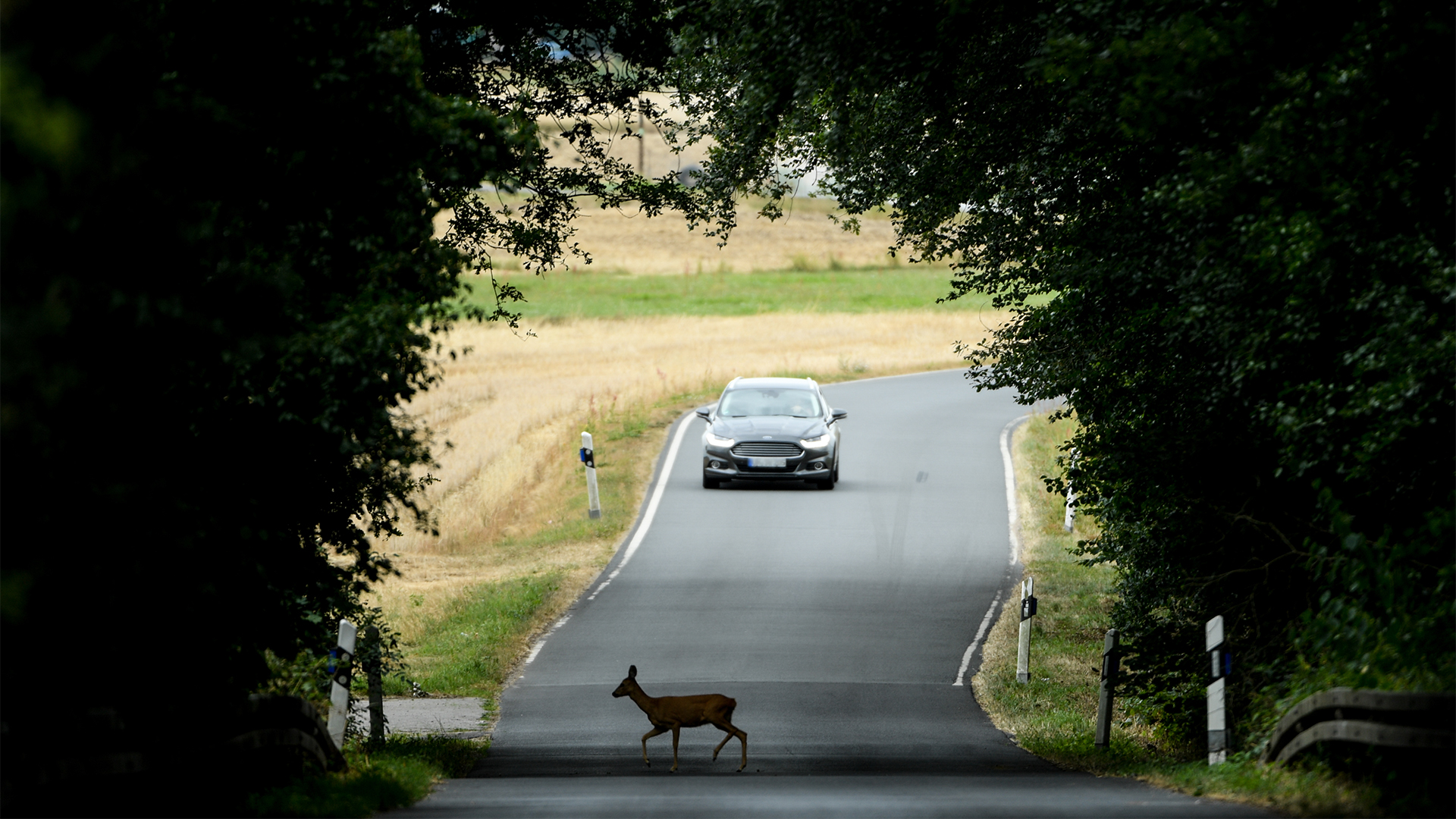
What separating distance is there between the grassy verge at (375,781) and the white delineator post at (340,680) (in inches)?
7.9

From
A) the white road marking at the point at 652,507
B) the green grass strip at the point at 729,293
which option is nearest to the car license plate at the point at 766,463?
the white road marking at the point at 652,507

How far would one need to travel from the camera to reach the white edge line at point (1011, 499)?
2264cm

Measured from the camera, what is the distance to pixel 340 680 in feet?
34.2

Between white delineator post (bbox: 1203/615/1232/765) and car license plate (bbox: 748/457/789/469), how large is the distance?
52.5 ft

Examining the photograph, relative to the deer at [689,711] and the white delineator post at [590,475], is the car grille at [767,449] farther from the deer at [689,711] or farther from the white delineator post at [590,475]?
the deer at [689,711]

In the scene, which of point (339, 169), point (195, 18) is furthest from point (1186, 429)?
point (195, 18)

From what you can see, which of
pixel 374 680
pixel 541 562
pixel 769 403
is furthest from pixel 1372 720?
pixel 769 403

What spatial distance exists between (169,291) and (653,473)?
75.4 feet

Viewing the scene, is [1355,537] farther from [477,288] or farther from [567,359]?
[477,288]

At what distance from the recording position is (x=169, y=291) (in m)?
5.25

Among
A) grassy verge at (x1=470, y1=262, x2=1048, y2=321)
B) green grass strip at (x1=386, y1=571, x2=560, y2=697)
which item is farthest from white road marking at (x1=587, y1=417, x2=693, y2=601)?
grassy verge at (x1=470, y1=262, x2=1048, y2=321)

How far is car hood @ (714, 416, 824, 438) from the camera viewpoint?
2577cm

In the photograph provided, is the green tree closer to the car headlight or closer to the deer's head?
the deer's head

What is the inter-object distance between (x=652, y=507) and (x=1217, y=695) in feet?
53.5
